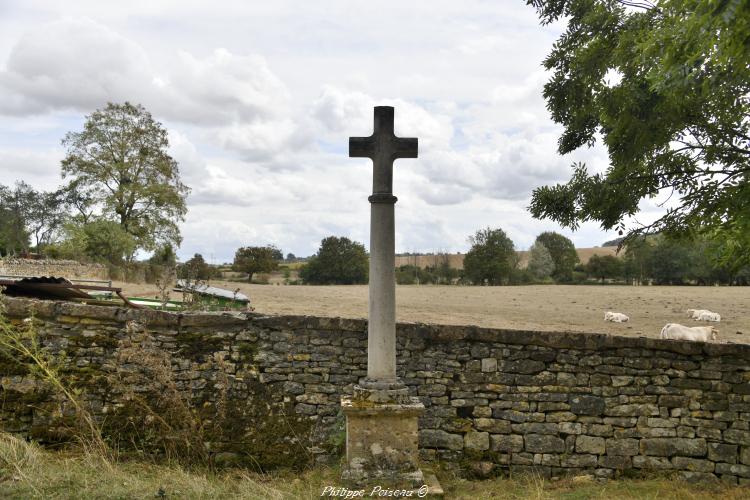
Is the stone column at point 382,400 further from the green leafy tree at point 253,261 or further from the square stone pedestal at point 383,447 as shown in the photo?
the green leafy tree at point 253,261

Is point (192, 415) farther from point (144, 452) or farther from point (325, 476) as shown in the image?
point (325, 476)

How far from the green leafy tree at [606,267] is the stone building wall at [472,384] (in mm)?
46362

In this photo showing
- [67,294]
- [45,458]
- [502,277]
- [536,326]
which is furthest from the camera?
[502,277]

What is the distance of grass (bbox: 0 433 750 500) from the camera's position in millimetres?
5066

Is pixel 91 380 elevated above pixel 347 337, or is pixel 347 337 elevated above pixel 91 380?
pixel 347 337

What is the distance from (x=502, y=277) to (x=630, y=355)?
4257cm

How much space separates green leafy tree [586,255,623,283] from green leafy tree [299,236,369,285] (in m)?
21.6

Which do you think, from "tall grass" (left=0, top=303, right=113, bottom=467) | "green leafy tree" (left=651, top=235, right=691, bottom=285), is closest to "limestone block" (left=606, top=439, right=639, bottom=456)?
"tall grass" (left=0, top=303, right=113, bottom=467)

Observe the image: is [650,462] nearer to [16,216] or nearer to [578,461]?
[578,461]

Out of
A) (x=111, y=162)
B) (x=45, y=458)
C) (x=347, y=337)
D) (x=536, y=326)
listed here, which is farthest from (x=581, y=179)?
(x=111, y=162)

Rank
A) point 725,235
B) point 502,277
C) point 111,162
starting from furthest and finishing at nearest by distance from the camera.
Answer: point 502,277 < point 111,162 < point 725,235

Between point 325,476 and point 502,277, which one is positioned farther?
point 502,277

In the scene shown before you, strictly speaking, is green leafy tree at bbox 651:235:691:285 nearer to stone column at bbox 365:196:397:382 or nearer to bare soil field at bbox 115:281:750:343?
bare soil field at bbox 115:281:750:343

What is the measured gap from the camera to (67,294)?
30.4 feet
